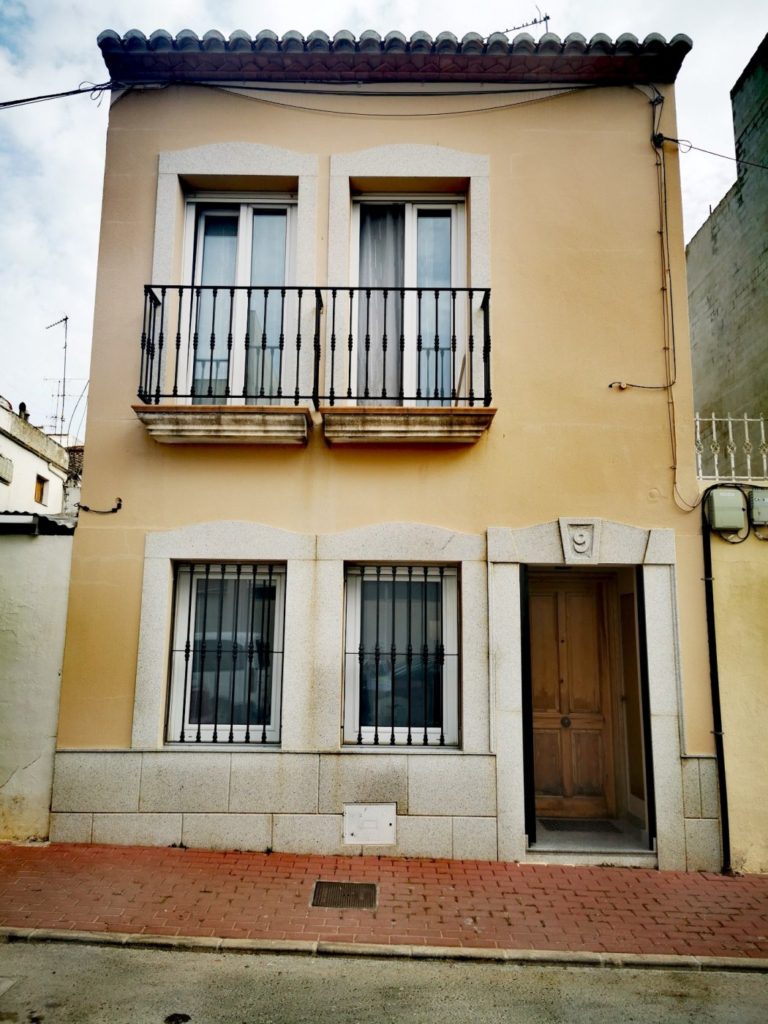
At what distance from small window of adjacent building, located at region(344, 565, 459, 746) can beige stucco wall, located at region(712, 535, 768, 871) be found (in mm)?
2347

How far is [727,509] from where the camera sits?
593cm

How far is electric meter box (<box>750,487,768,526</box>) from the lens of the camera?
5914 millimetres

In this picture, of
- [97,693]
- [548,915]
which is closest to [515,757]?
[548,915]

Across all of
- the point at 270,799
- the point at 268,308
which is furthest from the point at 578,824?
the point at 268,308

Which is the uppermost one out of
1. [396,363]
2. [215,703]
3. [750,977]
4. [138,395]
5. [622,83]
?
[622,83]

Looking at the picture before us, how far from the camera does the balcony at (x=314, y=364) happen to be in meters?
5.96

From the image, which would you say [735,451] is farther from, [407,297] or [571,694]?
[407,297]

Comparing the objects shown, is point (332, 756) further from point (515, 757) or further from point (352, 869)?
point (515, 757)

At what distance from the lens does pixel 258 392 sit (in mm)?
6453

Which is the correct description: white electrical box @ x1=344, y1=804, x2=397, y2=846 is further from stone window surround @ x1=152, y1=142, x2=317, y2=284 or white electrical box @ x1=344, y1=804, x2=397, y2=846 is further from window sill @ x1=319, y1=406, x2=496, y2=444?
stone window surround @ x1=152, y1=142, x2=317, y2=284

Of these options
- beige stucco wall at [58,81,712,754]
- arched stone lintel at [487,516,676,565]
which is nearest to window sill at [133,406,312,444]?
beige stucco wall at [58,81,712,754]

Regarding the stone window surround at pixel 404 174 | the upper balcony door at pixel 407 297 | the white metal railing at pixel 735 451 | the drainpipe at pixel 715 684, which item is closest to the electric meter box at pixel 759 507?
the drainpipe at pixel 715 684

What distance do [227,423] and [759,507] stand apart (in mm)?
4813

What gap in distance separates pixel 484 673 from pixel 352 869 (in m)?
1.92
